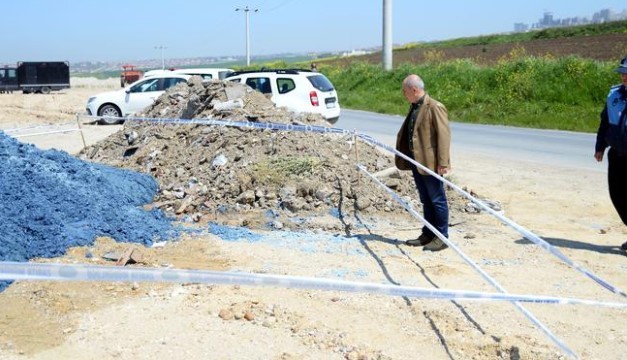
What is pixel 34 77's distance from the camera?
47281 mm

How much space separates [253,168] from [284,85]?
8.40 meters

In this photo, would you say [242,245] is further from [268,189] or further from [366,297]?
[366,297]

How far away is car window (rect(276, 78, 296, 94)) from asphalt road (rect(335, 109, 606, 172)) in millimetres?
2722

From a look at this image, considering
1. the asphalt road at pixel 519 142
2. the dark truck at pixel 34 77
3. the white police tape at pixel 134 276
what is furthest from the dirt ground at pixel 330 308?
the dark truck at pixel 34 77

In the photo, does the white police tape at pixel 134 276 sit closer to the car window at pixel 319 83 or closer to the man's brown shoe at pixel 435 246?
the man's brown shoe at pixel 435 246

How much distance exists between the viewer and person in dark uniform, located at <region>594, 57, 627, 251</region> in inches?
249

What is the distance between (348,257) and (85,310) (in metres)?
2.70

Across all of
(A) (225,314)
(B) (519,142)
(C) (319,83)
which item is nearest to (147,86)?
(C) (319,83)

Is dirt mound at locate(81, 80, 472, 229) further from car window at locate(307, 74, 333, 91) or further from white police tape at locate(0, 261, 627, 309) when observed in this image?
car window at locate(307, 74, 333, 91)

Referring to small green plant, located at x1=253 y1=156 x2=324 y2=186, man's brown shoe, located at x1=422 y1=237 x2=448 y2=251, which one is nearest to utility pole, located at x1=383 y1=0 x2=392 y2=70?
small green plant, located at x1=253 y1=156 x2=324 y2=186

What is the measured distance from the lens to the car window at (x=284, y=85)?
54.5ft

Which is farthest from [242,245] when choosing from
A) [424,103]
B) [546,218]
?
[546,218]

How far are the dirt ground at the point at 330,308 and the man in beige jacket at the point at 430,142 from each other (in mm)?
536

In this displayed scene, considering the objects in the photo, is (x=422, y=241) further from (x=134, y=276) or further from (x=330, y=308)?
(x=134, y=276)
